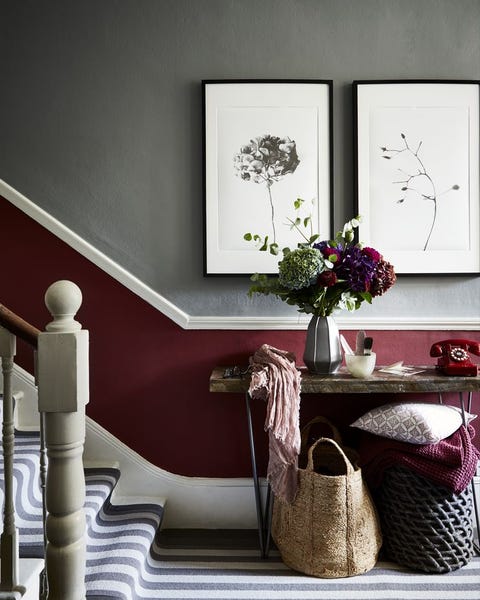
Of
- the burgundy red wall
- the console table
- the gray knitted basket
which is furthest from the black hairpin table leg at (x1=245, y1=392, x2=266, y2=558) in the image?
the gray knitted basket

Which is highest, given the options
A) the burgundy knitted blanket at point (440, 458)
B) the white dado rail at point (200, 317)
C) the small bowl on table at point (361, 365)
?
the white dado rail at point (200, 317)

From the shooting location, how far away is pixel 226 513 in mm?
2533

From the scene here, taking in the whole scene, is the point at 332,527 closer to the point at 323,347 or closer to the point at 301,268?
the point at 323,347

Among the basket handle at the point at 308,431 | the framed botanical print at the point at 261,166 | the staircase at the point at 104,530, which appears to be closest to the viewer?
the staircase at the point at 104,530

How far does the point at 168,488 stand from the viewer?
2543mm

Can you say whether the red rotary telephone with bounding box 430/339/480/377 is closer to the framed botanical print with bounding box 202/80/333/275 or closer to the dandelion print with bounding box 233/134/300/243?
the framed botanical print with bounding box 202/80/333/275

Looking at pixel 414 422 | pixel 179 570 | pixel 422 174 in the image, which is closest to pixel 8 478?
pixel 179 570

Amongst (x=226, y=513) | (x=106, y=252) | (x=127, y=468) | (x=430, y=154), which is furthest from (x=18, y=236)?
(x=430, y=154)

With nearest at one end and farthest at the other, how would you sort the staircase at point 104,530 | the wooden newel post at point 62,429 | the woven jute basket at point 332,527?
the wooden newel post at point 62,429
the staircase at point 104,530
the woven jute basket at point 332,527

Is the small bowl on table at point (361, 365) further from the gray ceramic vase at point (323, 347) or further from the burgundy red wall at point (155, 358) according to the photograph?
the burgundy red wall at point (155, 358)

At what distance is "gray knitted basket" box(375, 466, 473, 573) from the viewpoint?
2.07m

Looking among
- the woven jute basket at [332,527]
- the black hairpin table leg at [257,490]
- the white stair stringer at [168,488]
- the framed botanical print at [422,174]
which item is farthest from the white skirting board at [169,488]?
the framed botanical print at [422,174]

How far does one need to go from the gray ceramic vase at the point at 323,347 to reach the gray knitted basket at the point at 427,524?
1.64ft

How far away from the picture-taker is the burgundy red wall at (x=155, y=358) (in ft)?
8.38
